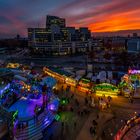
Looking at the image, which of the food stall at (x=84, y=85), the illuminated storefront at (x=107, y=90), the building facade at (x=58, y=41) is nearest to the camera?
the illuminated storefront at (x=107, y=90)

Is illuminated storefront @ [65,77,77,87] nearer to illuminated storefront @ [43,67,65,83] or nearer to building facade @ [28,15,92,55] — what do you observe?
illuminated storefront @ [43,67,65,83]

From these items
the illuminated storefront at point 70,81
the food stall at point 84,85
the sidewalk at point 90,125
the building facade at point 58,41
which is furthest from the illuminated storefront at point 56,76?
the building facade at point 58,41

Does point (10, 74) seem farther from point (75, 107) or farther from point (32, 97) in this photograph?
point (75, 107)

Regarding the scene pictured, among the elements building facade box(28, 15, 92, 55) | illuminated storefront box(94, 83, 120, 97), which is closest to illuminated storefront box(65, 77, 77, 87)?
illuminated storefront box(94, 83, 120, 97)

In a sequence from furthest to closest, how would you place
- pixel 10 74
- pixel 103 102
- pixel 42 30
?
1. pixel 42 30
2. pixel 10 74
3. pixel 103 102

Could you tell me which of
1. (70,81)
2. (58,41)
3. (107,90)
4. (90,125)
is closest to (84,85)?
(70,81)

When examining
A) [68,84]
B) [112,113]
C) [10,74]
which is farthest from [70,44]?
[112,113]

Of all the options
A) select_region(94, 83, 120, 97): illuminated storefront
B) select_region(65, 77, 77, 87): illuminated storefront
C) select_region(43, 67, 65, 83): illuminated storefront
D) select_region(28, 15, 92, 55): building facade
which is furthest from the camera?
select_region(28, 15, 92, 55): building facade

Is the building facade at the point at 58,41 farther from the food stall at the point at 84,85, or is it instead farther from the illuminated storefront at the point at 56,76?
the food stall at the point at 84,85

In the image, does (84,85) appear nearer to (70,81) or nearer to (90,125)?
(70,81)
